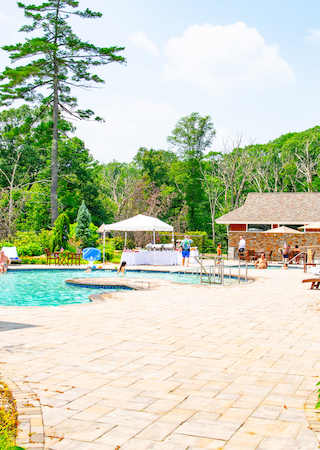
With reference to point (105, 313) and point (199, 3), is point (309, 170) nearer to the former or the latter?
point (199, 3)

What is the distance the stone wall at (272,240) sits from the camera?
26531 millimetres

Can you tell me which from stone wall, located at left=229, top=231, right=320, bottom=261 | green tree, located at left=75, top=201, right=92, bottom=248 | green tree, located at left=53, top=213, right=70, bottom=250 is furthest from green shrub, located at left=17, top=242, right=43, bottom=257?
stone wall, located at left=229, top=231, right=320, bottom=261

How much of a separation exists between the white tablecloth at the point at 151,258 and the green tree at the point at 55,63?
10.0 meters

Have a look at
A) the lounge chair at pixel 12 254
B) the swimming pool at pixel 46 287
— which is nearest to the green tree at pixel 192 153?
the lounge chair at pixel 12 254

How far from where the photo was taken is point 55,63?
2927 cm

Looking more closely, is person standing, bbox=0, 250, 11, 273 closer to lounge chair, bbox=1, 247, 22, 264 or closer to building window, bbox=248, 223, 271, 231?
lounge chair, bbox=1, 247, 22, 264

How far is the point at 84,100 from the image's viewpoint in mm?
30906

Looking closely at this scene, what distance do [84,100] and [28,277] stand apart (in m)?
18.2

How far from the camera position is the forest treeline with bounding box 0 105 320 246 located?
34094 millimetres

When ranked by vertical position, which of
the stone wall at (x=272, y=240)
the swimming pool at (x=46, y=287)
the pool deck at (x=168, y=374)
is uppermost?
the stone wall at (x=272, y=240)

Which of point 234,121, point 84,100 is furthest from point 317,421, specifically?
point 234,121

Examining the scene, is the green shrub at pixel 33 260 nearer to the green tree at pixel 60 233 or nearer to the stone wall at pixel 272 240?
the green tree at pixel 60 233

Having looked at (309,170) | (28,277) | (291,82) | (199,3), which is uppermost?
(291,82)

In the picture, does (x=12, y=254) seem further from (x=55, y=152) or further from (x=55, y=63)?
(x=55, y=63)
